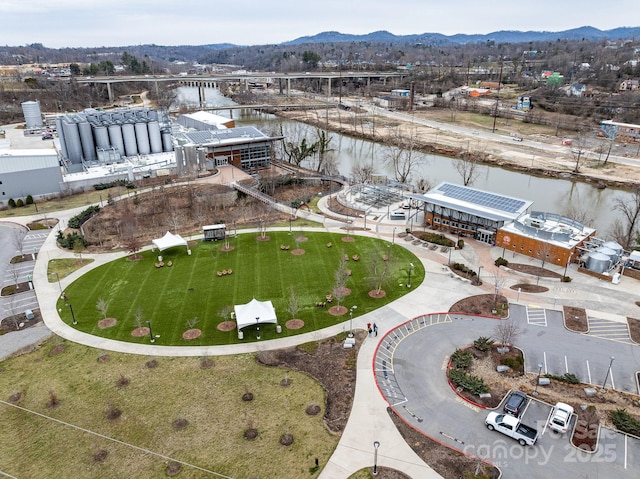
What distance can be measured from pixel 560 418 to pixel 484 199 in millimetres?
31553

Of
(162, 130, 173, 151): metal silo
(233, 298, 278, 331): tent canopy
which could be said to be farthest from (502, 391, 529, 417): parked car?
(162, 130, 173, 151): metal silo

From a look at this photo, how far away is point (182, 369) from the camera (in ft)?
99.5

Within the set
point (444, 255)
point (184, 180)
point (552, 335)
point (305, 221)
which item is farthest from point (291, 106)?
point (552, 335)

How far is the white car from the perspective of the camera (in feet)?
81.7

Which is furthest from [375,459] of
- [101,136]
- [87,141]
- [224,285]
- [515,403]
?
[87,141]

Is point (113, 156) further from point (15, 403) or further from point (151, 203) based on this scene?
point (15, 403)

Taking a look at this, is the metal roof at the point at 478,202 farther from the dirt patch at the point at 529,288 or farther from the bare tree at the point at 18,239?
the bare tree at the point at 18,239

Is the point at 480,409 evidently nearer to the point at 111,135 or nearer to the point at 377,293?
the point at 377,293

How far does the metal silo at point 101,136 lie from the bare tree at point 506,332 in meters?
74.9

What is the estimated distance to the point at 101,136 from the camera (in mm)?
81125

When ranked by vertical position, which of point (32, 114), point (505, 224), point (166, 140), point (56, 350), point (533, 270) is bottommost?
point (56, 350)

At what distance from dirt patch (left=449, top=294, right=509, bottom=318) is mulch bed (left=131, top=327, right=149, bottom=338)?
24346 mm

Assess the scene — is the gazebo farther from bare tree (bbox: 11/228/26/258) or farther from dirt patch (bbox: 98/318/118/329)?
bare tree (bbox: 11/228/26/258)

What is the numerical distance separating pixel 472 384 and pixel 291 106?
132036 mm
